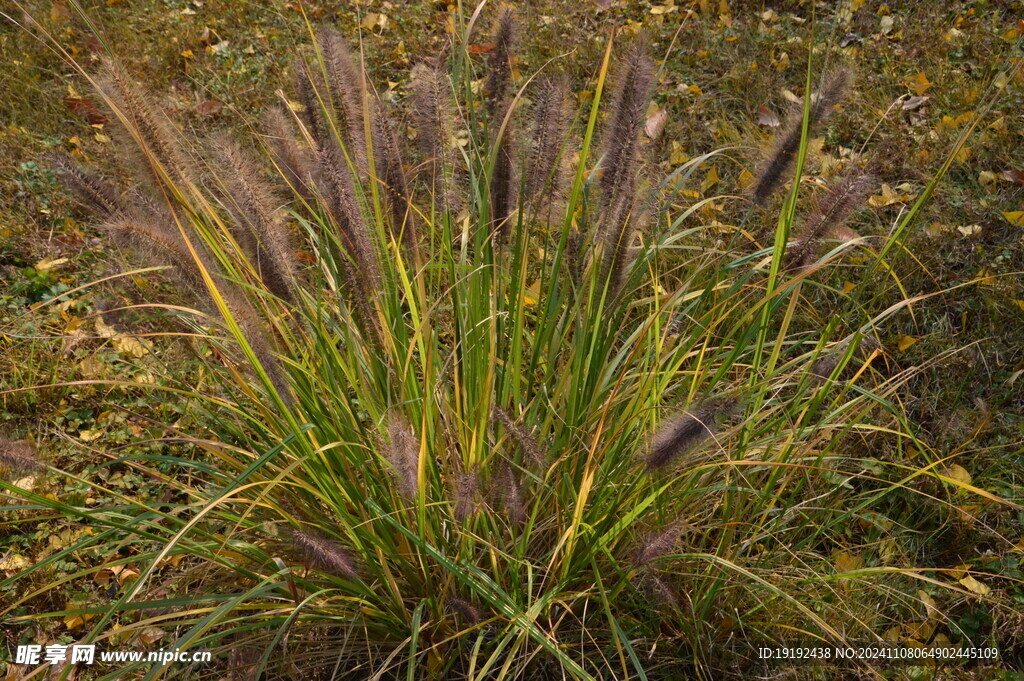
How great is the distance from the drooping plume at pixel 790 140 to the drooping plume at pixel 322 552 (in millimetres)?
1218

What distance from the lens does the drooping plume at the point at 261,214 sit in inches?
63.7

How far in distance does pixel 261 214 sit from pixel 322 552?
0.70 m

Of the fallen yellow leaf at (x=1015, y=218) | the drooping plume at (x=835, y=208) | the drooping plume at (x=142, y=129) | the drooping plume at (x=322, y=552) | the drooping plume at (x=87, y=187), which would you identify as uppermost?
the drooping plume at (x=835, y=208)

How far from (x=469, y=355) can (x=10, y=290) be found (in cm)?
238

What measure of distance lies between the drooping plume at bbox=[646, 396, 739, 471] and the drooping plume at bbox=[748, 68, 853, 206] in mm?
624

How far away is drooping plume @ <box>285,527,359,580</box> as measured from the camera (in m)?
1.42

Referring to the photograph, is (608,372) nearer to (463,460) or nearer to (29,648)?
(463,460)

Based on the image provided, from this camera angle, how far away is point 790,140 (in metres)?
1.75

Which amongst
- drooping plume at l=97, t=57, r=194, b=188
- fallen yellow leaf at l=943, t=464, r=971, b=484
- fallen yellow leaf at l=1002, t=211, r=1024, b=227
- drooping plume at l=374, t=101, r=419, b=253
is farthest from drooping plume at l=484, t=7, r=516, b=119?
fallen yellow leaf at l=1002, t=211, r=1024, b=227

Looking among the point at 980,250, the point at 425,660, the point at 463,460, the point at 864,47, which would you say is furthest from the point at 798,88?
the point at 425,660

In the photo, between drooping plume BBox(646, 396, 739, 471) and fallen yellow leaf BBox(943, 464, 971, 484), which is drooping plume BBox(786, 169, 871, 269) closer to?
drooping plume BBox(646, 396, 739, 471)

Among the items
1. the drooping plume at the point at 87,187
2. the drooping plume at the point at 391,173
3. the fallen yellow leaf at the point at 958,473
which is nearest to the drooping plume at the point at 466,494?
the drooping plume at the point at 391,173

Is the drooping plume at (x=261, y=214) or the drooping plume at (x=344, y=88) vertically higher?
the drooping plume at (x=344, y=88)

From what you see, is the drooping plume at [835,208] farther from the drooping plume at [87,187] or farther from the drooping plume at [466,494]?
the drooping plume at [87,187]
